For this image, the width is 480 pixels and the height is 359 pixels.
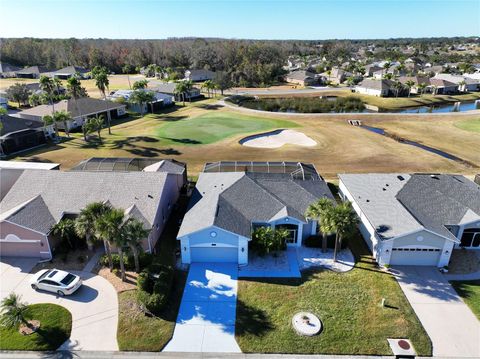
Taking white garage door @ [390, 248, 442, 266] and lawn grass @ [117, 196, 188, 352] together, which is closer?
lawn grass @ [117, 196, 188, 352]

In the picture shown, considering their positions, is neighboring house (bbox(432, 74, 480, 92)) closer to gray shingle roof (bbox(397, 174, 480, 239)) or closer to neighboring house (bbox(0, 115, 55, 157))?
gray shingle roof (bbox(397, 174, 480, 239))

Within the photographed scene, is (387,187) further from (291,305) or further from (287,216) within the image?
(291,305)

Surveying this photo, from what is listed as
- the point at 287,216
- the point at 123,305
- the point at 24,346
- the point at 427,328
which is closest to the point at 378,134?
the point at 287,216

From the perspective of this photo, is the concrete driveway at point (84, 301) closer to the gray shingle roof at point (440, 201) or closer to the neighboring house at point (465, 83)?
the gray shingle roof at point (440, 201)

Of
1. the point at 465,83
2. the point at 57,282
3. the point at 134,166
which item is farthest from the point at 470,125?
the point at 57,282

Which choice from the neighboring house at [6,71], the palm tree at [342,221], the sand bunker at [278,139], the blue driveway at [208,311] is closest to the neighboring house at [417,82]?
the sand bunker at [278,139]

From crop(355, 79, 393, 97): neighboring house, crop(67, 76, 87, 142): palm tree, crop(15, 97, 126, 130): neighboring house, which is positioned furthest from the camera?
crop(355, 79, 393, 97): neighboring house

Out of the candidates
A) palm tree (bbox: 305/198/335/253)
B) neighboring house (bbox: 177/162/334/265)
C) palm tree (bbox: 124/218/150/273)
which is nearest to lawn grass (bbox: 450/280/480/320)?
palm tree (bbox: 305/198/335/253)
